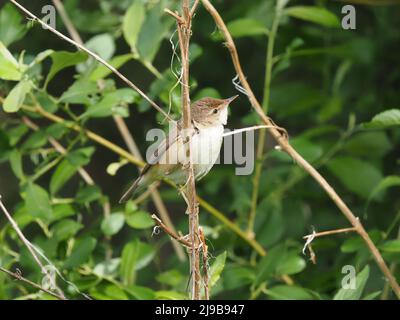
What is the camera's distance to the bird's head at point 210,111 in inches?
148

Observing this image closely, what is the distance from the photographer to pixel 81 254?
3791mm

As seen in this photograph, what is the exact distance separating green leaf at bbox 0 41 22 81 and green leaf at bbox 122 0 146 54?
0.72 meters

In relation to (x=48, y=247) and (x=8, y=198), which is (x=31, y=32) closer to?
(x=8, y=198)

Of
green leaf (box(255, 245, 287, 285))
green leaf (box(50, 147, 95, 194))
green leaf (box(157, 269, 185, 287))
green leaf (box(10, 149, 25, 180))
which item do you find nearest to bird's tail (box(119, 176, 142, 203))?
green leaf (box(50, 147, 95, 194))

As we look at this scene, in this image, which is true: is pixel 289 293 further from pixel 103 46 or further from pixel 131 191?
pixel 103 46

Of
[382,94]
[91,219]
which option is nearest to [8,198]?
[91,219]

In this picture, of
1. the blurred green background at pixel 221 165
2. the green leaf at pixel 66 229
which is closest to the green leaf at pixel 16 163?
the blurred green background at pixel 221 165

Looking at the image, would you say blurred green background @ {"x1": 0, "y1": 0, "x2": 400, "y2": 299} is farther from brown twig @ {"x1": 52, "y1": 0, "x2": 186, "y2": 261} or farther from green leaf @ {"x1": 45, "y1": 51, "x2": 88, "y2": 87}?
brown twig @ {"x1": 52, "y1": 0, "x2": 186, "y2": 261}

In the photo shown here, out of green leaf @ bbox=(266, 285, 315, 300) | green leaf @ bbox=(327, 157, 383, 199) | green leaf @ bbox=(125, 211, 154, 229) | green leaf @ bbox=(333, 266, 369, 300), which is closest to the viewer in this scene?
green leaf @ bbox=(333, 266, 369, 300)

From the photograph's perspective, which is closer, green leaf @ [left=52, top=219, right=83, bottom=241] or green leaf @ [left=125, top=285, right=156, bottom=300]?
green leaf @ [left=125, top=285, right=156, bottom=300]

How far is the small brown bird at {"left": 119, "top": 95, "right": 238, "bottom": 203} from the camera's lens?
3.54 metres
